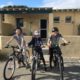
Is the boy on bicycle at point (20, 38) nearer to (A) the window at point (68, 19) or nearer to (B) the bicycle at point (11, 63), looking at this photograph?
(B) the bicycle at point (11, 63)

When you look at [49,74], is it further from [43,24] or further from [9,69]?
[43,24]

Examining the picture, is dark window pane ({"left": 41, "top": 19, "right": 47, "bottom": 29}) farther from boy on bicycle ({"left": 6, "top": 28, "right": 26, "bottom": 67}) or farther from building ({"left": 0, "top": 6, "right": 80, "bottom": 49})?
boy on bicycle ({"left": 6, "top": 28, "right": 26, "bottom": 67})

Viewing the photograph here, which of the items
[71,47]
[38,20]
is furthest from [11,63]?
[38,20]

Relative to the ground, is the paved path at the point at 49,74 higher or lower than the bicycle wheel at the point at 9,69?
lower

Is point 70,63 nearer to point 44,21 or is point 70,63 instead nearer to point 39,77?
point 39,77

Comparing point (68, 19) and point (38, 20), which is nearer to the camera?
point (38, 20)

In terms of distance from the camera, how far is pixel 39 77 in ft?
35.3

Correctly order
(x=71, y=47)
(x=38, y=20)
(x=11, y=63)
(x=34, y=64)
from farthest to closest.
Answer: (x=38, y=20) → (x=71, y=47) → (x=11, y=63) → (x=34, y=64)

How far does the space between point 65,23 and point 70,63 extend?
23586mm

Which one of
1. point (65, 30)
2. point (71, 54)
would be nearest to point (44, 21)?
point (65, 30)

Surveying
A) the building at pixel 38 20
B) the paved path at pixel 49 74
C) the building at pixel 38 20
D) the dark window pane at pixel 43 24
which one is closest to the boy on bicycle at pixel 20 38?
the paved path at pixel 49 74

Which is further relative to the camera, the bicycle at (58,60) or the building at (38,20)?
the building at (38,20)

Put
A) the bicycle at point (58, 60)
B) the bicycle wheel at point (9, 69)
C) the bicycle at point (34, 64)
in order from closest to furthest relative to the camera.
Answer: the bicycle at point (34, 64) < the bicycle at point (58, 60) < the bicycle wheel at point (9, 69)

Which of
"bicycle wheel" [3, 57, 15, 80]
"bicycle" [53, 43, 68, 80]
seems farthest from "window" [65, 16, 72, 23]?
"bicycle wheel" [3, 57, 15, 80]
